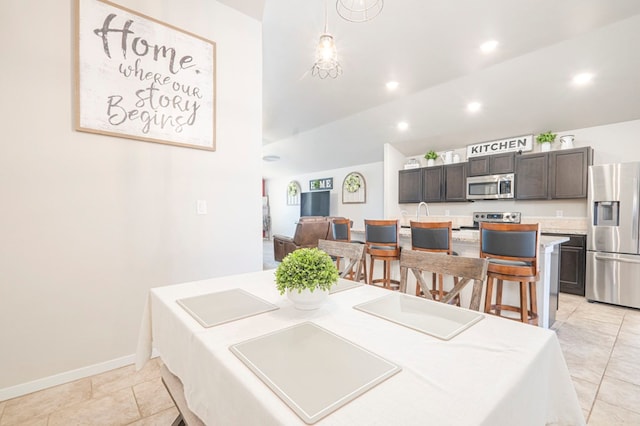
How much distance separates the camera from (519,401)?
698mm

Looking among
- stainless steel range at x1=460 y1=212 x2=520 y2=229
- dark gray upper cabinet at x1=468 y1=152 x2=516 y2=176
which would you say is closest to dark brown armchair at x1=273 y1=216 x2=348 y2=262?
stainless steel range at x1=460 y1=212 x2=520 y2=229

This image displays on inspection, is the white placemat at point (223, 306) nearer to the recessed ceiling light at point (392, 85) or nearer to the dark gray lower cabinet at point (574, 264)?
the recessed ceiling light at point (392, 85)

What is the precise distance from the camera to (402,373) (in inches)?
28.6

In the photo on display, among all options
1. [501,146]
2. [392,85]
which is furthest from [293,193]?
[501,146]

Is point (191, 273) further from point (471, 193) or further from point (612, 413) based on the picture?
point (471, 193)

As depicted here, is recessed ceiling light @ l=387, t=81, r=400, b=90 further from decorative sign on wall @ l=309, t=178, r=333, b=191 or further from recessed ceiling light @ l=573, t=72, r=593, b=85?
decorative sign on wall @ l=309, t=178, r=333, b=191

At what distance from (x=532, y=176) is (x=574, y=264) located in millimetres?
1406

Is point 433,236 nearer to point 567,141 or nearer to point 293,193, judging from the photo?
point 567,141

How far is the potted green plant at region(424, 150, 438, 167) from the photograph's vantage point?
579 centimetres

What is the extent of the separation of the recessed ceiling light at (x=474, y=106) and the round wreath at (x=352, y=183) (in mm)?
3443

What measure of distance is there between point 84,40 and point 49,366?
7.34 ft

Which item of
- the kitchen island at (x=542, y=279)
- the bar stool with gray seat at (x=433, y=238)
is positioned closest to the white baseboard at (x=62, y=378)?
the bar stool with gray seat at (x=433, y=238)

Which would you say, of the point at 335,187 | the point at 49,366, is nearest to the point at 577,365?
the point at 49,366

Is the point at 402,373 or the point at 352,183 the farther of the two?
the point at 352,183
